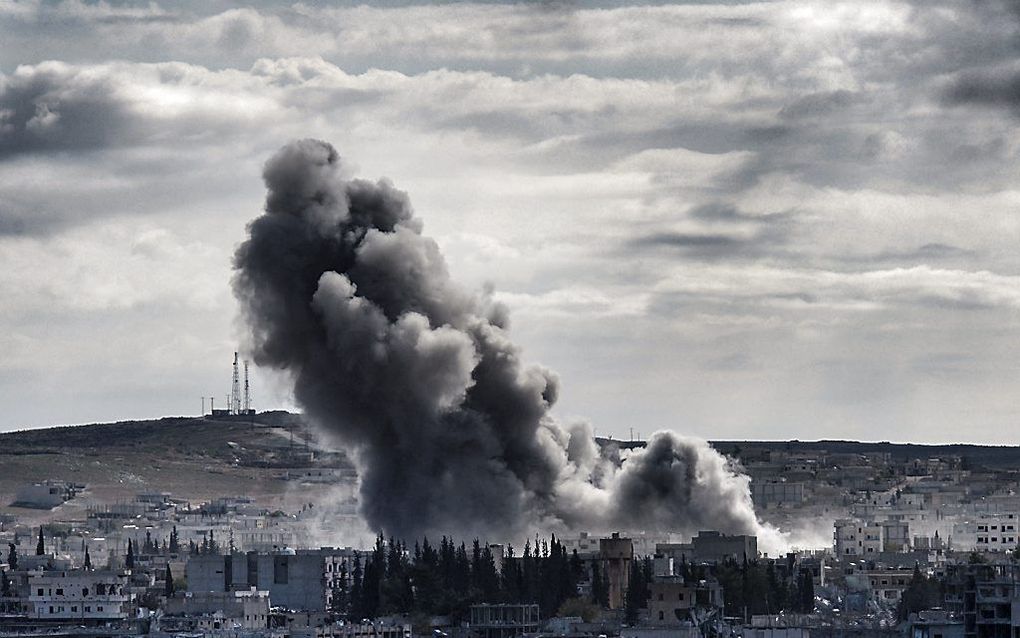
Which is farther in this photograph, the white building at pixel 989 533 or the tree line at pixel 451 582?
the white building at pixel 989 533

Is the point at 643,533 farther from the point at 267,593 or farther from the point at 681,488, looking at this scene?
the point at 267,593

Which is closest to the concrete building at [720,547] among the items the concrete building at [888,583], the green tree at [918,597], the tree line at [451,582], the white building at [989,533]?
the concrete building at [888,583]

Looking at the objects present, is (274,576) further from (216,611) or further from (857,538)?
(857,538)

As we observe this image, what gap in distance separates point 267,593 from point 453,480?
16.5 metres

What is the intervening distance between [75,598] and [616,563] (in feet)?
85.4

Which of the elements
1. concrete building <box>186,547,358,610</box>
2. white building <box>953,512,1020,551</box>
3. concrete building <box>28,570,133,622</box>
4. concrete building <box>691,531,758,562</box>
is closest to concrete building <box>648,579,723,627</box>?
concrete building <box>691,531,758,562</box>

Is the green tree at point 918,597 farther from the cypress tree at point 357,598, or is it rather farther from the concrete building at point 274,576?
the concrete building at point 274,576

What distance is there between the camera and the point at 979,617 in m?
83.9

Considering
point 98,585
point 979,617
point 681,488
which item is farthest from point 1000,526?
point 979,617

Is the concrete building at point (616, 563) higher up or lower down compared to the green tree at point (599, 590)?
higher up

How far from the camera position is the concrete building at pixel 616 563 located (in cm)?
13075

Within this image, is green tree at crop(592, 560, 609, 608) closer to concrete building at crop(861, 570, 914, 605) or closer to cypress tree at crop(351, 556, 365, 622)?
cypress tree at crop(351, 556, 365, 622)

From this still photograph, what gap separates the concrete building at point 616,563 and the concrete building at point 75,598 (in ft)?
69.7

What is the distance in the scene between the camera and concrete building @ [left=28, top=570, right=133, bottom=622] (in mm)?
117750
